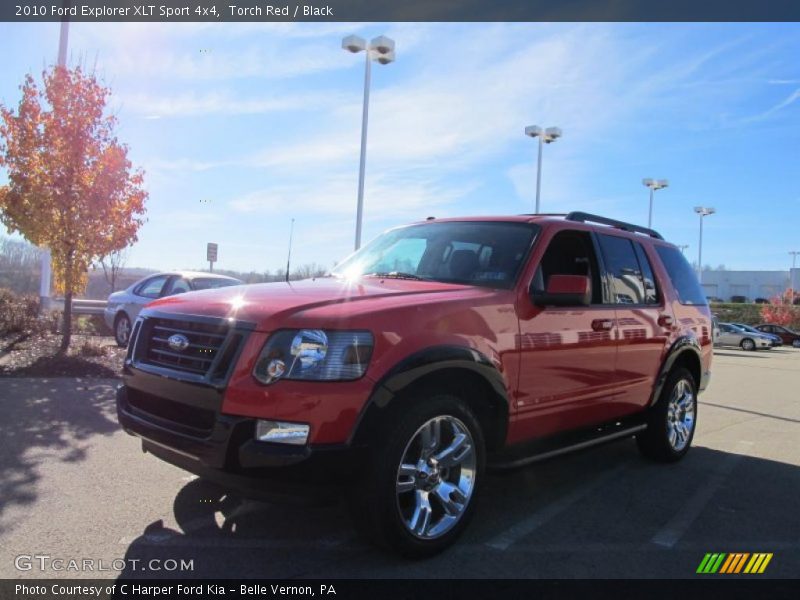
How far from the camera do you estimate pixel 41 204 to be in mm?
9984

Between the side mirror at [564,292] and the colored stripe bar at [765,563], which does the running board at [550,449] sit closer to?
the side mirror at [564,292]

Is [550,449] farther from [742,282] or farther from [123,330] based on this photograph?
[742,282]

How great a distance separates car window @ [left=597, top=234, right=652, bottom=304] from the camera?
5.06 meters

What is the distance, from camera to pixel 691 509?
4.52m

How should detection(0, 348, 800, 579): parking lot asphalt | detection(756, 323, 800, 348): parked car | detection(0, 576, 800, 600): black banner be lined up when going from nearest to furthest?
1. detection(0, 576, 800, 600): black banner
2. detection(0, 348, 800, 579): parking lot asphalt
3. detection(756, 323, 800, 348): parked car

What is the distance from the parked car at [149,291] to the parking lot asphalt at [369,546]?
4.99m

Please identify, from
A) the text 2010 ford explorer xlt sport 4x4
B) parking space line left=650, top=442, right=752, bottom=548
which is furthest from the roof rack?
parking space line left=650, top=442, right=752, bottom=548

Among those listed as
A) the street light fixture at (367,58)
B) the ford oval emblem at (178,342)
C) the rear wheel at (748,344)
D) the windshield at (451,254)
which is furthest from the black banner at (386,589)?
the rear wheel at (748,344)

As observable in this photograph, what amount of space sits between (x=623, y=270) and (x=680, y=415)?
1.74m

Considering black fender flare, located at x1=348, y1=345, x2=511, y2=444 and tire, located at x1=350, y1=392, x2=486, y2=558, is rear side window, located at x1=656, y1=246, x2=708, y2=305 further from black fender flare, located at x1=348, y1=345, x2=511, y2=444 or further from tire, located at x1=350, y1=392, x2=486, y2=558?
tire, located at x1=350, y1=392, x2=486, y2=558

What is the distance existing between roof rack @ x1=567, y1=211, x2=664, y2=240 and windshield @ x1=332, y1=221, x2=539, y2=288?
0.63 m

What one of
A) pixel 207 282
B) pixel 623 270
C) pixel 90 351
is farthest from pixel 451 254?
pixel 90 351

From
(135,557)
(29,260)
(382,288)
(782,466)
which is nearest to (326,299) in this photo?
(382,288)

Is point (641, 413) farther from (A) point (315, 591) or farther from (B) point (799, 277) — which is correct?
(B) point (799, 277)
